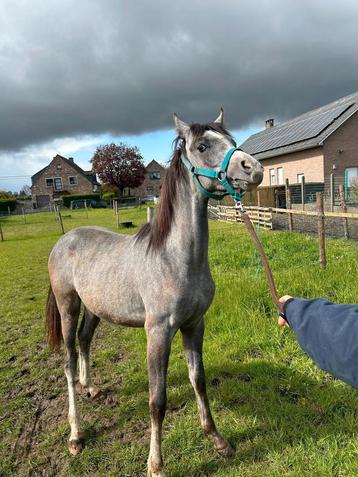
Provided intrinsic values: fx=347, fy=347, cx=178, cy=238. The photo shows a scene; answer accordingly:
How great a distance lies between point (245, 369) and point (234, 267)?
4.15 m

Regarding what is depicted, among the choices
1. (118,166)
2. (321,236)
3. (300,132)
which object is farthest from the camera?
(118,166)

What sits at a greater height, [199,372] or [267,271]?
[267,271]

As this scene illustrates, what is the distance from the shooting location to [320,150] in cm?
2408

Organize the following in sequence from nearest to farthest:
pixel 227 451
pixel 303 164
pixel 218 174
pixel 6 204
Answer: pixel 218 174
pixel 227 451
pixel 303 164
pixel 6 204

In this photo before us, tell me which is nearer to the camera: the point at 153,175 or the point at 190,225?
the point at 190,225

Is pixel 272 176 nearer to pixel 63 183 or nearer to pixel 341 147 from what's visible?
pixel 341 147

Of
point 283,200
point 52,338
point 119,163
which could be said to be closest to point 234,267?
point 52,338

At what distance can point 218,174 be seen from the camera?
234 centimetres

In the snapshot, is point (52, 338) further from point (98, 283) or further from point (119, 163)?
point (119, 163)

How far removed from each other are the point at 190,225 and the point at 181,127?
72 centimetres

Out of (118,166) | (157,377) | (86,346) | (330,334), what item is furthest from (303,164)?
(118,166)

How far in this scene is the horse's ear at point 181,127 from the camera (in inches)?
100.0

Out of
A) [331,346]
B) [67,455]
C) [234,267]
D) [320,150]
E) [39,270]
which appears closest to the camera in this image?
[331,346]

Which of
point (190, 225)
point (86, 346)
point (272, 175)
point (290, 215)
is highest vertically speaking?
point (272, 175)
